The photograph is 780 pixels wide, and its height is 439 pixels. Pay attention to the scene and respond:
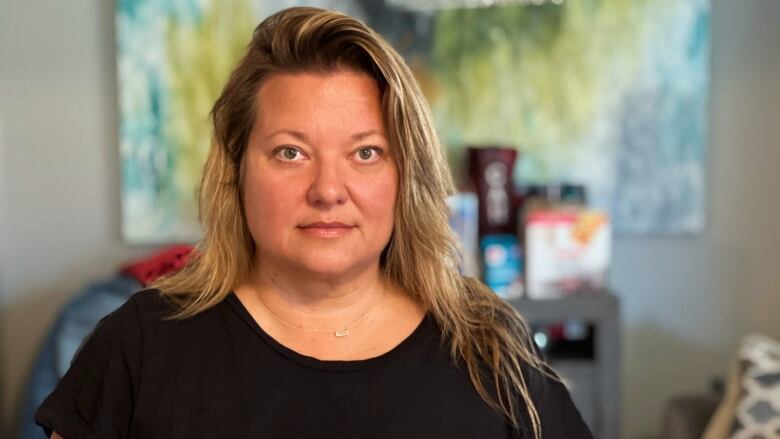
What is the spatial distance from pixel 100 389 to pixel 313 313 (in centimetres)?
30

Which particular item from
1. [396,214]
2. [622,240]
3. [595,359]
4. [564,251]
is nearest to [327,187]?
[396,214]

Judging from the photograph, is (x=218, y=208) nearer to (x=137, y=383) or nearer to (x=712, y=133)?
(x=137, y=383)

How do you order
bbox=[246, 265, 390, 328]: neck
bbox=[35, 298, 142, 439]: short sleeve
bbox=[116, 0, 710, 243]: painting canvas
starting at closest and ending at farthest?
bbox=[35, 298, 142, 439]: short sleeve → bbox=[246, 265, 390, 328]: neck → bbox=[116, 0, 710, 243]: painting canvas

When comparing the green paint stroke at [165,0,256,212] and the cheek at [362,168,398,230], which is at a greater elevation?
the green paint stroke at [165,0,256,212]

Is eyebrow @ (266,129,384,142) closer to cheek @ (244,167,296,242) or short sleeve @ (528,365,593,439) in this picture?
cheek @ (244,167,296,242)

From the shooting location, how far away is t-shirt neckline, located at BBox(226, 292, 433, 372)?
118cm

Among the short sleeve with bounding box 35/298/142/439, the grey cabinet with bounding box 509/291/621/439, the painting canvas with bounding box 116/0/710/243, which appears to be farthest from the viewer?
the painting canvas with bounding box 116/0/710/243

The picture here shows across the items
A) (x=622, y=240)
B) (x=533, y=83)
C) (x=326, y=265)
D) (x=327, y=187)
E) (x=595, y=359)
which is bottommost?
(x=595, y=359)

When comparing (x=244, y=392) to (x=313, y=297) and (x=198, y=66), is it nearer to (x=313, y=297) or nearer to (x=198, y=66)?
(x=313, y=297)

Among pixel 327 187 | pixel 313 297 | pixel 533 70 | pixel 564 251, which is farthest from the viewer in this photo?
pixel 533 70

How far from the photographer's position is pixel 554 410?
1.23 meters

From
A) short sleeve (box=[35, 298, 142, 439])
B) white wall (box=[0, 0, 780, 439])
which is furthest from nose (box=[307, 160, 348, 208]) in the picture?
white wall (box=[0, 0, 780, 439])

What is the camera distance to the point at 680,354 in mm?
2619

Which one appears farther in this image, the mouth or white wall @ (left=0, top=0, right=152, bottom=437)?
white wall @ (left=0, top=0, right=152, bottom=437)
